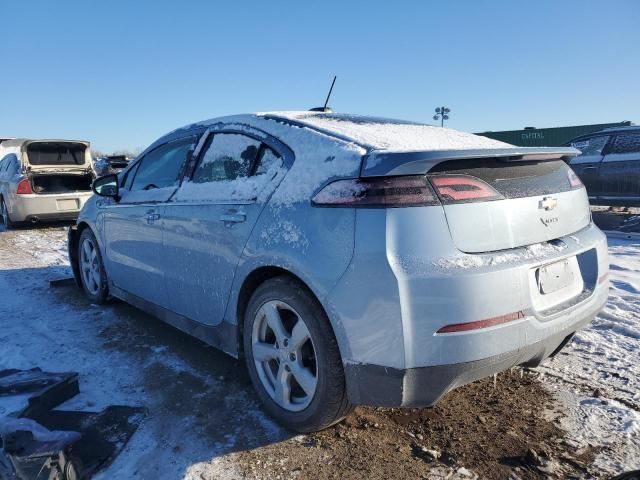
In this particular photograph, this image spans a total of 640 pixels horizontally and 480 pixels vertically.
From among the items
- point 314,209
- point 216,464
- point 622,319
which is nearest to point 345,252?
point 314,209

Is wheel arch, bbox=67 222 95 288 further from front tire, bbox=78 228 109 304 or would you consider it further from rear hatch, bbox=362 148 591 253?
rear hatch, bbox=362 148 591 253

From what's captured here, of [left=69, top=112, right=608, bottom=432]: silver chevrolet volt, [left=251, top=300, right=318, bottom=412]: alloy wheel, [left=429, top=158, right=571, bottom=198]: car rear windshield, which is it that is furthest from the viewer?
[left=251, top=300, right=318, bottom=412]: alloy wheel

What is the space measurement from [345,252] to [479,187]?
0.65 metres

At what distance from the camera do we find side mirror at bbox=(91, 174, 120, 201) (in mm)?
4051

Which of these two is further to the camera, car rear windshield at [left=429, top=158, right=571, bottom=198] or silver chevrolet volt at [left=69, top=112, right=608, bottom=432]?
car rear windshield at [left=429, top=158, right=571, bottom=198]

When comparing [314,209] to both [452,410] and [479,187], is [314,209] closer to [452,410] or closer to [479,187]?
[479,187]

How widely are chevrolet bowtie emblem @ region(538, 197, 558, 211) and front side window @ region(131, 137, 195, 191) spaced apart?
223cm

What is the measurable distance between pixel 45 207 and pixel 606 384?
9.80 meters

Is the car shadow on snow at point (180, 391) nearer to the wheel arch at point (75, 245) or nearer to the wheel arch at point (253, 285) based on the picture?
the wheel arch at point (253, 285)

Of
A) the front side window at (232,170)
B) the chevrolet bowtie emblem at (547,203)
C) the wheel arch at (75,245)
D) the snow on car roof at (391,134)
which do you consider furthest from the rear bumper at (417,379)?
the wheel arch at (75,245)

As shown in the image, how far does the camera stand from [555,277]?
2156 mm

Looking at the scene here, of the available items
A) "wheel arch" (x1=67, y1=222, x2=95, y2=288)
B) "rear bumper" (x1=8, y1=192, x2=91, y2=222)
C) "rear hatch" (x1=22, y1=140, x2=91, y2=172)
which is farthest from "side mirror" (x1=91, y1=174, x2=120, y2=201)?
"rear hatch" (x1=22, y1=140, x2=91, y2=172)

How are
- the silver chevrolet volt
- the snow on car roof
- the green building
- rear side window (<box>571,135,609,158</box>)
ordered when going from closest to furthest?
1. the silver chevrolet volt
2. the snow on car roof
3. rear side window (<box>571,135,609,158</box>)
4. the green building

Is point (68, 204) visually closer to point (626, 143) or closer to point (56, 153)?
point (56, 153)
